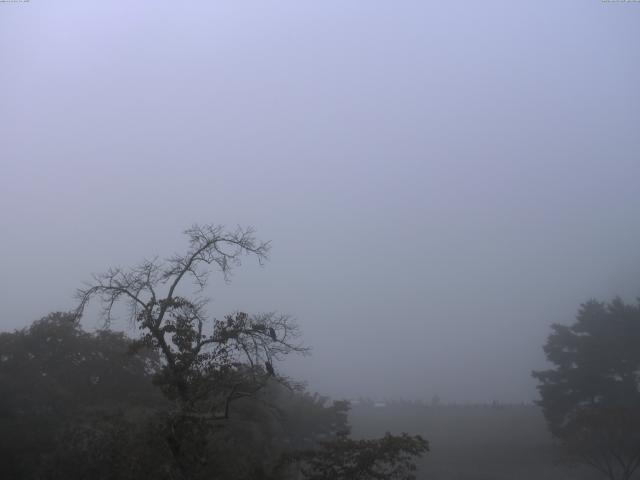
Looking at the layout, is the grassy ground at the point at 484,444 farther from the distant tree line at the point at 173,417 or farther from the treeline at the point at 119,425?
the distant tree line at the point at 173,417

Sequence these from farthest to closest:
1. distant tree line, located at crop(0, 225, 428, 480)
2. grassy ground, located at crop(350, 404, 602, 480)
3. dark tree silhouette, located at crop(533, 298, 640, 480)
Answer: dark tree silhouette, located at crop(533, 298, 640, 480)
grassy ground, located at crop(350, 404, 602, 480)
distant tree line, located at crop(0, 225, 428, 480)

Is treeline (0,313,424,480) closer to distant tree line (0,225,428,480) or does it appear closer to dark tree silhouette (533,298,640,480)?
distant tree line (0,225,428,480)

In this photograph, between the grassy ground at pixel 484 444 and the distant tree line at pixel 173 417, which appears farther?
the grassy ground at pixel 484 444

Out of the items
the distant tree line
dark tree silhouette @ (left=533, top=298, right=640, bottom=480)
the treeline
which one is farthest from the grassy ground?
the distant tree line

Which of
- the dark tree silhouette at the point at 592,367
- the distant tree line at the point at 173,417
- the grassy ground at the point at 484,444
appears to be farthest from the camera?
the dark tree silhouette at the point at 592,367

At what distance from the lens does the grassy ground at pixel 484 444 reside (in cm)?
3956

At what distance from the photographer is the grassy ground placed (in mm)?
39562

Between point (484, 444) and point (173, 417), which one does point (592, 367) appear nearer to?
point (484, 444)

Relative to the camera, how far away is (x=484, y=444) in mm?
49312

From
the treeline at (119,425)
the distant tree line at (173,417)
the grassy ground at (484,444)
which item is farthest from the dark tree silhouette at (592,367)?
the distant tree line at (173,417)

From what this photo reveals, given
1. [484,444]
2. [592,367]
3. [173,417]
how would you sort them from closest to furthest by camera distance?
[173,417], [592,367], [484,444]

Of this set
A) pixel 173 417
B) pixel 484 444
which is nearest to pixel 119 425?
pixel 173 417

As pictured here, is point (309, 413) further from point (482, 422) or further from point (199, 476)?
point (482, 422)

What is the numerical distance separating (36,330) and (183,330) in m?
23.1
